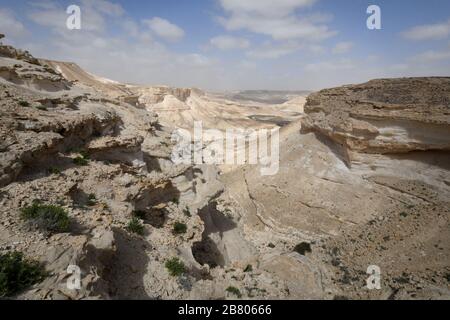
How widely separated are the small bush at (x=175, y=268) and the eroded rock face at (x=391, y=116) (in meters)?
11.9

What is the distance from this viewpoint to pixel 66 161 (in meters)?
10.9

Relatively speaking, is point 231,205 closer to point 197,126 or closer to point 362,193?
point 362,193

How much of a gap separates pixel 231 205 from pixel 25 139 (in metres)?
13.2

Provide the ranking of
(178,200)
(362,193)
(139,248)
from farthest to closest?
(362,193)
(178,200)
(139,248)

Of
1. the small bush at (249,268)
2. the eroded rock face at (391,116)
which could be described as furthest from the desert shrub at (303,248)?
the eroded rock face at (391,116)

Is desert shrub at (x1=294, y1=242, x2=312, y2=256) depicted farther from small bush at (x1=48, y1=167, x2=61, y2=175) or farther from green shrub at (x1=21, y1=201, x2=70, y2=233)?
small bush at (x1=48, y1=167, x2=61, y2=175)

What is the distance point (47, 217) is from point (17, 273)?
1.91m

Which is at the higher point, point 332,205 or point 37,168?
point 37,168

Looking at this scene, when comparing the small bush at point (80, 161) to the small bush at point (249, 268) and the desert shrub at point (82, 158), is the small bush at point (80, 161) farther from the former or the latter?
the small bush at point (249, 268)

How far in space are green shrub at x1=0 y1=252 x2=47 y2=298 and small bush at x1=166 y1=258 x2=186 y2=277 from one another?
3678 mm

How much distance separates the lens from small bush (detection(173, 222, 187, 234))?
452 inches

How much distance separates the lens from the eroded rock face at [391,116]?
14172 millimetres

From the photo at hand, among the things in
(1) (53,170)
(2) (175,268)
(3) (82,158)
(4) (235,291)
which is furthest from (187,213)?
(1) (53,170)
